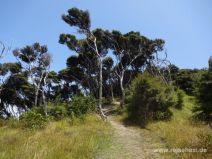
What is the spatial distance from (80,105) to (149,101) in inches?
181

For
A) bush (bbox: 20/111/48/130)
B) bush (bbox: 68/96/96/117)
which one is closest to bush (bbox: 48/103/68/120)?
bush (bbox: 68/96/96/117)

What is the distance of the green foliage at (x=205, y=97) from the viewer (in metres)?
18.0

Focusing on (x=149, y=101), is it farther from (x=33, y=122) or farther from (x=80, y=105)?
(x=33, y=122)

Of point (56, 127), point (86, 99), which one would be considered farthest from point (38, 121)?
point (86, 99)

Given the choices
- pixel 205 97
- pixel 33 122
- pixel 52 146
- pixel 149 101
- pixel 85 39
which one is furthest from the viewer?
pixel 85 39

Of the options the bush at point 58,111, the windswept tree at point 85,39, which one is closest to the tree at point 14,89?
the windswept tree at point 85,39

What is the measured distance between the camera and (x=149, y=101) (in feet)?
64.0

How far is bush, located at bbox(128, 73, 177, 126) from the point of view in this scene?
63.1ft

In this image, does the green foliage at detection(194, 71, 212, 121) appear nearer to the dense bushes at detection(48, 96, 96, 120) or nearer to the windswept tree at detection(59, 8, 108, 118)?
the dense bushes at detection(48, 96, 96, 120)

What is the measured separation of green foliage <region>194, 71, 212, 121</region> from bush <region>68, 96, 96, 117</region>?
7233 millimetres

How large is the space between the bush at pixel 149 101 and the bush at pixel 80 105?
9.84 feet

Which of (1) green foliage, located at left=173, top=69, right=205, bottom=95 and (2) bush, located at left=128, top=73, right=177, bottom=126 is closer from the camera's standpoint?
(2) bush, located at left=128, top=73, right=177, bottom=126

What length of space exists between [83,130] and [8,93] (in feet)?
95.5

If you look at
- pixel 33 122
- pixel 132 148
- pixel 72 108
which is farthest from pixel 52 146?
pixel 72 108
